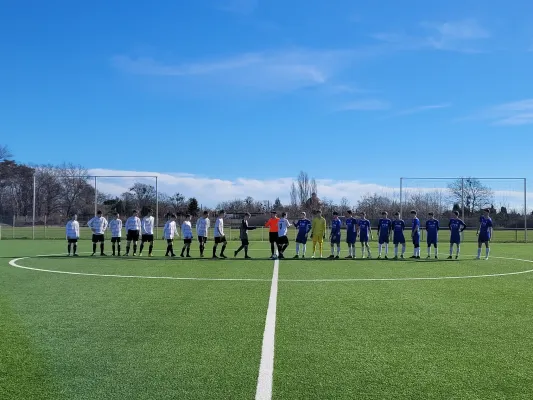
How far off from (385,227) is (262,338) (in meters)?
17.2

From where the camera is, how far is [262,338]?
707cm

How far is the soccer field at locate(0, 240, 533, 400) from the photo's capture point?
16.7 feet

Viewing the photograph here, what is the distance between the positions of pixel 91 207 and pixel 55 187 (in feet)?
60.7

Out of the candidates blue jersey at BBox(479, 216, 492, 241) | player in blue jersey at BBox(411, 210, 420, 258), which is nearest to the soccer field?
blue jersey at BBox(479, 216, 492, 241)

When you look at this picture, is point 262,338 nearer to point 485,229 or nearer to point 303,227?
point 303,227

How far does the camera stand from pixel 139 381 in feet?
17.1

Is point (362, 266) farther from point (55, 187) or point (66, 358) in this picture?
point (55, 187)

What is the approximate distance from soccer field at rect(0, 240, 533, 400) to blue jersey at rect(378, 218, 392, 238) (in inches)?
367

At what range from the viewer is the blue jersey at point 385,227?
76.4ft

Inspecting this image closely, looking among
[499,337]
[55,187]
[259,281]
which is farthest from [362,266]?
[55,187]

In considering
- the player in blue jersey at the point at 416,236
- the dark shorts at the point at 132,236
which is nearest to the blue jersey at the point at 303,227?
the player in blue jersey at the point at 416,236

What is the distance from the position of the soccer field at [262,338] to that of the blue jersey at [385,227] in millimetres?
9325

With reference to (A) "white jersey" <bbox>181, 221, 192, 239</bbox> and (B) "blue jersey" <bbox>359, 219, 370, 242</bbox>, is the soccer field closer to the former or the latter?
(A) "white jersey" <bbox>181, 221, 192, 239</bbox>

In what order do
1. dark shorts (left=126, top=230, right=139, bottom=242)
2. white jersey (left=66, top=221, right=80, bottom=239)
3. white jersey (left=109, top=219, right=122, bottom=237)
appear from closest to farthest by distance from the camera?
white jersey (left=66, top=221, right=80, bottom=239) < dark shorts (left=126, top=230, right=139, bottom=242) < white jersey (left=109, top=219, right=122, bottom=237)
